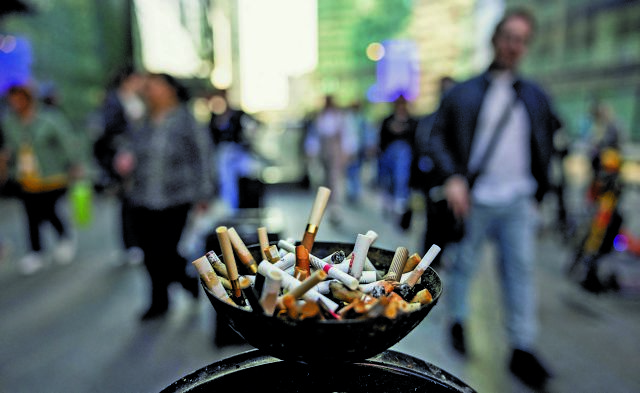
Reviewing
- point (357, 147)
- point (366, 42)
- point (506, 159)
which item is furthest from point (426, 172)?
point (366, 42)

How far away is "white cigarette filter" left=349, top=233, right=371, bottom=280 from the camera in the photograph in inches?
55.3

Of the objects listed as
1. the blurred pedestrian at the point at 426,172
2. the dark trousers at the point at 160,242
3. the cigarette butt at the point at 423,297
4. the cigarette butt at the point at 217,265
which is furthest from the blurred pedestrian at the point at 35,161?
the cigarette butt at the point at 423,297

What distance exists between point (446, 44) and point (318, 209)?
79664mm

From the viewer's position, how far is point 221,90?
662 centimetres

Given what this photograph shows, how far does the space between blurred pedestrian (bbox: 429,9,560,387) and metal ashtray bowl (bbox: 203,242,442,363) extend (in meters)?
1.88

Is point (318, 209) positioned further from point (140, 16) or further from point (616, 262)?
point (140, 16)

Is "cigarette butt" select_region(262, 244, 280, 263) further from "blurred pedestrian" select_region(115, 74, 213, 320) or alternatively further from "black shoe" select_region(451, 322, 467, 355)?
"blurred pedestrian" select_region(115, 74, 213, 320)

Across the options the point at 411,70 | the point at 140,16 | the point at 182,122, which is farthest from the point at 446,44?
the point at 182,122

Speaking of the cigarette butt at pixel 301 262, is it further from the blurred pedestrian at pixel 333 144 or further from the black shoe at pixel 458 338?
the blurred pedestrian at pixel 333 144

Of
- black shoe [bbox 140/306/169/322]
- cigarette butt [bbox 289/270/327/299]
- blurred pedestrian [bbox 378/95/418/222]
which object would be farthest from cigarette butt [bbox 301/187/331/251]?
blurred pedestrian [bbox 378/95/418/222]

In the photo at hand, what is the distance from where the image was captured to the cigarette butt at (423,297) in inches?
51.1

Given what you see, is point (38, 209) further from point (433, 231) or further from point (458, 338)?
point (458, 338)

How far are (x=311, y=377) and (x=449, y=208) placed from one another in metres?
2.04

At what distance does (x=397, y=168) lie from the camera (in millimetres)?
8250
